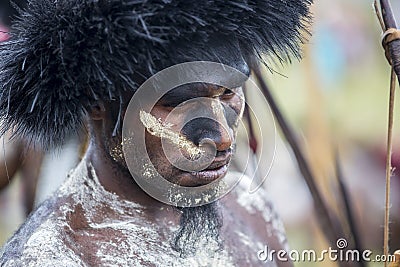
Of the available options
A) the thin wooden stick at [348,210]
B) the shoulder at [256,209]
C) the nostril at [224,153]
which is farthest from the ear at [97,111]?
the thin wooden stick at [348,210]

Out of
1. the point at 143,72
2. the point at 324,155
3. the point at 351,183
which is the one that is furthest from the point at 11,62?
the point at 351,183

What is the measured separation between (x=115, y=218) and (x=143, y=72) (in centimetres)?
38

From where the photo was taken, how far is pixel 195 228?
1536 millimetres

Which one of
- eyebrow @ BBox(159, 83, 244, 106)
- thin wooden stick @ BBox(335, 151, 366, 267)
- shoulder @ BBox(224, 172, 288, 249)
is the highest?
eyebrow @ BBox(159, 83, 244, 106)

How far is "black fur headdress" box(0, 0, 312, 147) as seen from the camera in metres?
1.21

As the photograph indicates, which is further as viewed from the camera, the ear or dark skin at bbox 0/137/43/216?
dark skin at bbox 0/137/43/216

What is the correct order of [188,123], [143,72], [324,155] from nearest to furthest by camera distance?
1. [143,72]
2. [188,123]
3. [324,155]

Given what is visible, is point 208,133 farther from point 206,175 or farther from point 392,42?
point 392,42

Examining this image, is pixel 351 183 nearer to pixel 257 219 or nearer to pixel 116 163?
pixel 257 219

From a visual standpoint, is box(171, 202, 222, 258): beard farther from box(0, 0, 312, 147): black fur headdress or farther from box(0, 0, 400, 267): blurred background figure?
box(0, 0, 400, 267): blurred background figure

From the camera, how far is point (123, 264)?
55.9 inches

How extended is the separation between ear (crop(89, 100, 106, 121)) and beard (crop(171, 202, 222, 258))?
10.7 inches

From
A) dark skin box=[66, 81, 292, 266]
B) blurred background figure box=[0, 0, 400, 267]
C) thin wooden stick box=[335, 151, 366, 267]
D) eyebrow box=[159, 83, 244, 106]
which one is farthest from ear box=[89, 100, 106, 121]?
thin wooden stick box=[335, 151, 366, 267]

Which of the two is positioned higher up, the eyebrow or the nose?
the eyebrow
